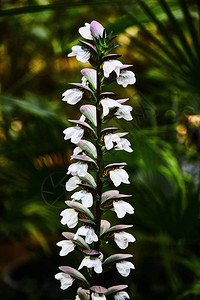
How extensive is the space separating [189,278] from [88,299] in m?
0.84

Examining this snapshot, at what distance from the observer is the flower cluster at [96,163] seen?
0.69 ft

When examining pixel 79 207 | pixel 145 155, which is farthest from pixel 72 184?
pixel 145 155

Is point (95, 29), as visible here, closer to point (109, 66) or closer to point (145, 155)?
point (109, 66)

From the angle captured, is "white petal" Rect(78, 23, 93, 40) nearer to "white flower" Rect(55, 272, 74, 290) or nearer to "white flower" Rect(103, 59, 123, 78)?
"white flower" Rect(103, 59, 123, 78)

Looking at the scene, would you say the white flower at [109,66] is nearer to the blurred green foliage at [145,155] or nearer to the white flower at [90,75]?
the white flower at [90,75]

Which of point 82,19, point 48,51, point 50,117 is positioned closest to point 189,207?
point 50,117

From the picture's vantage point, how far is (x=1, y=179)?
0.77 meters

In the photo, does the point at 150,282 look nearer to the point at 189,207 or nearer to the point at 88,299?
the point at 189,207

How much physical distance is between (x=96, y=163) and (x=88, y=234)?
0.04 meters

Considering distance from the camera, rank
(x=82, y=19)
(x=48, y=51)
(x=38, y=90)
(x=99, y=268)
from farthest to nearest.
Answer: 1. (x=38, y=90)
2. (x=48, y=51)
3. (x=82, y=19)
4. (x=99, y=268)

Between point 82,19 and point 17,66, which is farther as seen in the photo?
point 17,66

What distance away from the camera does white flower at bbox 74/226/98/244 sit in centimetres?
21

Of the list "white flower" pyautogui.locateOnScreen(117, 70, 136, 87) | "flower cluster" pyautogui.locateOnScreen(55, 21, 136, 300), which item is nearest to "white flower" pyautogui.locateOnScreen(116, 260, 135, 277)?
"flower cluster" pyautogui.locateOnScreen(55, 21, 136, 300)

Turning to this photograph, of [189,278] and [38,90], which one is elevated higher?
[38,90]
